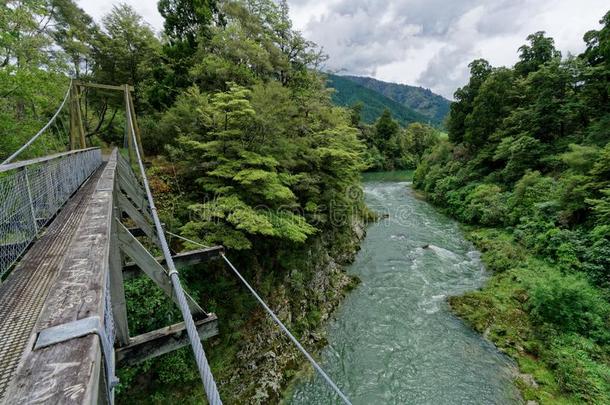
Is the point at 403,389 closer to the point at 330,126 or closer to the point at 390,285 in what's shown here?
the point at 390,285

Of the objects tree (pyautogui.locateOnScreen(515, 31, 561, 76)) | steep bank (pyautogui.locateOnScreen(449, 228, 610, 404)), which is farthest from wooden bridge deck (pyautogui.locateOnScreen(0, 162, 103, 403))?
tree (pyautogui.locateOnScreen(515, 31, 561, 76))

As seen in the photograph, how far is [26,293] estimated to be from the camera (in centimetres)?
197

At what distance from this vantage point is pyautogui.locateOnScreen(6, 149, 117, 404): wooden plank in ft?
2.42

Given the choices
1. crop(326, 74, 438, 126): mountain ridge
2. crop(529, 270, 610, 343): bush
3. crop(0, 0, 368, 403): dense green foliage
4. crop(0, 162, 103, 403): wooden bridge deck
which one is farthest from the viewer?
crop(326, 74, 438, 126): mountain ridge

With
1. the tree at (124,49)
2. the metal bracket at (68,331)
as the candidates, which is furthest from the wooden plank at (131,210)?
the tree at (124,49)

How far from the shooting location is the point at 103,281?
1.31m

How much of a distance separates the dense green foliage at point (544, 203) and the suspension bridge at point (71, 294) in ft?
Answer: 28.0

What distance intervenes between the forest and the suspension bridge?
2778mm

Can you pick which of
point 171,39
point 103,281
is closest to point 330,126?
point 171,39

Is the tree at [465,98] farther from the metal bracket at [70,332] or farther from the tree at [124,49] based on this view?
the metal bracket at [70,332]

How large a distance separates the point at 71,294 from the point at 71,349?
1.30ft

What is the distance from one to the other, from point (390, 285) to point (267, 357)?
19.2 feet

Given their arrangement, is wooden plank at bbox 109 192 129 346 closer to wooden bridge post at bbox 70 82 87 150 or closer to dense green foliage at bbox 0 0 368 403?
dense green foliage at bbox 0 0 368 403

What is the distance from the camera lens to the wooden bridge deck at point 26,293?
1.40 metres
